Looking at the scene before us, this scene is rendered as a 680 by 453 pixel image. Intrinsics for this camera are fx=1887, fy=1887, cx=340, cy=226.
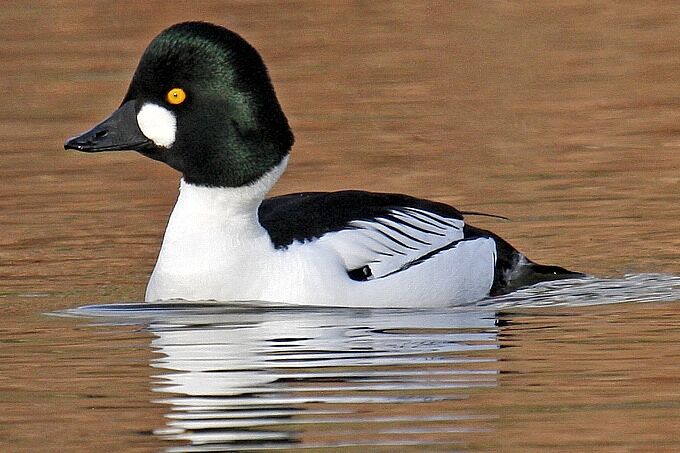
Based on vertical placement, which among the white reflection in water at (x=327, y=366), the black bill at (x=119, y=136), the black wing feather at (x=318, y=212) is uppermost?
the black bill at (x=119, y=136)

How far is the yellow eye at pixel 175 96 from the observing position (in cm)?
887

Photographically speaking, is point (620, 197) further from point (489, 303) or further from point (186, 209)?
point (186, 209)

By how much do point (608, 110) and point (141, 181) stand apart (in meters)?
3.82

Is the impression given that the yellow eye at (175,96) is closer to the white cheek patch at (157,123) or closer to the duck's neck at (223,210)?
the white cheek patch at (157,123)

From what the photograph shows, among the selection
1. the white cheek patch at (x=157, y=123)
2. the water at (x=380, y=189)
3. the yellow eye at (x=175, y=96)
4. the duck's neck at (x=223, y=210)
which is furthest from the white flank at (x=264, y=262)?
the yellow eye at (x=175, y=96)

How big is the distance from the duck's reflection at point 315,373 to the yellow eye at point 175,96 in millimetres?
966

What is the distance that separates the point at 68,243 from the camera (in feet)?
36.2

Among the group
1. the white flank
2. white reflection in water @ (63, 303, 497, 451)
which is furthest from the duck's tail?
white reflection in water @ (63, 303, 497, 451)


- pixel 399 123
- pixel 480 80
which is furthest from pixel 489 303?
pixel 480 80

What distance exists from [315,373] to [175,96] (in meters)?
1.92

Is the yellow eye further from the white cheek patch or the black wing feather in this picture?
the black wing feather

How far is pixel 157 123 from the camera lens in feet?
29.1

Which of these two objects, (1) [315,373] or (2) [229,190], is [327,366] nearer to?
(1) [315,373]

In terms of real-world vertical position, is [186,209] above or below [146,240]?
above
